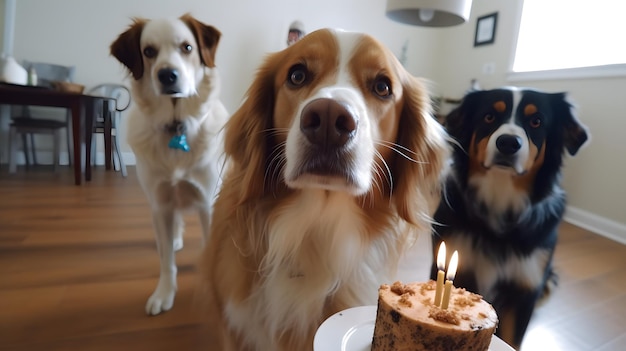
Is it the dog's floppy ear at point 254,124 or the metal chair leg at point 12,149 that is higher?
the dog's floppy ear at point 254,124

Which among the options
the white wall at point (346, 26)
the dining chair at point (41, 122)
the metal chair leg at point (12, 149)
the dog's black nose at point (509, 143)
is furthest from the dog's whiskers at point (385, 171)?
the metal chair leg at point (12, 149)

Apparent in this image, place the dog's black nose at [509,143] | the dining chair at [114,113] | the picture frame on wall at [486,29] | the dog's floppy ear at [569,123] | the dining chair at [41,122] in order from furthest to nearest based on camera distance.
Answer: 1. the picture frame on wall at [486,29]
2. the dining chair at [114,113]
3. the dining chair at [41,122]
4. the dog's floppy ear at [569,123]
5. the dog's black nose at [509,143]

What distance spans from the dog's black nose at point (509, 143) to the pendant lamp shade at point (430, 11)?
4.94 ft

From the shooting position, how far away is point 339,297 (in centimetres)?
100

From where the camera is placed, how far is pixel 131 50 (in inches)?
62.4

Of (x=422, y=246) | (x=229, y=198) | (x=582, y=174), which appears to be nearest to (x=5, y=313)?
(x=229, y=198)

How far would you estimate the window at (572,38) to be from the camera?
2.97m

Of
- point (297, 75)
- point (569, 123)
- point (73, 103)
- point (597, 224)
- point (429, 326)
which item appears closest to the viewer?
point (429, 326)

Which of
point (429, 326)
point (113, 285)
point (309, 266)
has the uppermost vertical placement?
point (429, 326)

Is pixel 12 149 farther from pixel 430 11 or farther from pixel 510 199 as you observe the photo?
pixel 510 199

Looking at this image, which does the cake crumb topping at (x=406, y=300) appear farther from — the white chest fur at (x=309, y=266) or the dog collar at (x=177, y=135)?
the dog collar at (x=177, y=135)

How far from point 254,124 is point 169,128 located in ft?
2.15

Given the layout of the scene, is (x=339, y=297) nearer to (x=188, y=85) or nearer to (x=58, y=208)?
(x=188, y=85)

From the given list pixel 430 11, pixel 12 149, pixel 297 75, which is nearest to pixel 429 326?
pixel 297 75
